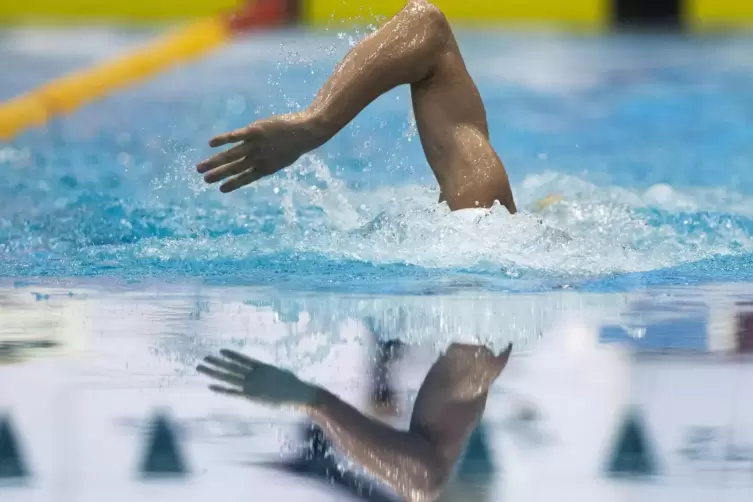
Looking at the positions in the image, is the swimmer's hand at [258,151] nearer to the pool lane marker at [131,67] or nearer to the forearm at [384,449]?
the forearm at [384,449]

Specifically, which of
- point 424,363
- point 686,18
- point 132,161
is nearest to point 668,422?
point 424,363

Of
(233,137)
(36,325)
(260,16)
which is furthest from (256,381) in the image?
(260,16)

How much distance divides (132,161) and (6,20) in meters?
4.01

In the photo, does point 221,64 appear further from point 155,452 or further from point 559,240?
point 155,452

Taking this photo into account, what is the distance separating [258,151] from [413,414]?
83cm

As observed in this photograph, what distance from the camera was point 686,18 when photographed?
7.59 meters

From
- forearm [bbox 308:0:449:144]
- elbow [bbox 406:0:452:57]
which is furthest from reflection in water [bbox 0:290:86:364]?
elbow [bbox 406:0:452:57]

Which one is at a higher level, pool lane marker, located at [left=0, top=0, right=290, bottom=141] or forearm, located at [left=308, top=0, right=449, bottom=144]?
pool lane marker, located at [left=0, top=0, right=290, bottom=141]

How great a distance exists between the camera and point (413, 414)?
1.29 meters

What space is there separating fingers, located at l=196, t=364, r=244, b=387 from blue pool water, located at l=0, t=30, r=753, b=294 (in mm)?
540

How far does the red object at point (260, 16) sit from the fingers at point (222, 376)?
590 cm

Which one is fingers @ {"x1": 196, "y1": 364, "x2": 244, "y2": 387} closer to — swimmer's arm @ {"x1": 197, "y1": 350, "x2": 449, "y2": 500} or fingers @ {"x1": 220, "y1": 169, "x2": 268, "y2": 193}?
swimmer's arm @ {"x1": 197, "y1": 350, "x2": 449, "y2": 500}

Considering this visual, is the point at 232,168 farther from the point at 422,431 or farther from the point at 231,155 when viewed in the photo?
the point at 422,431

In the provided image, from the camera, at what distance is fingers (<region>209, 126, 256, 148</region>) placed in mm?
1928
